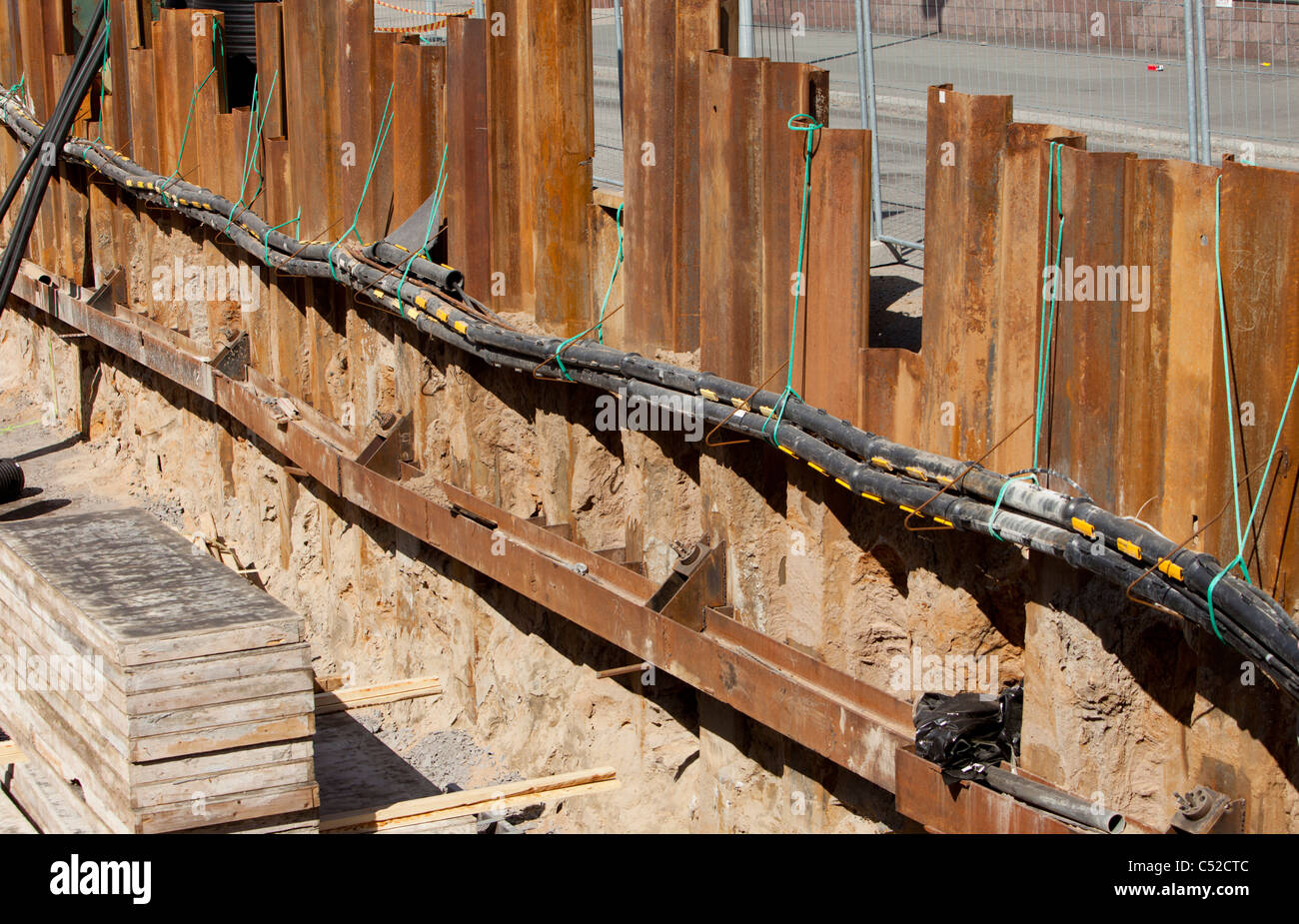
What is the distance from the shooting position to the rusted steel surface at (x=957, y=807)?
5668 mm

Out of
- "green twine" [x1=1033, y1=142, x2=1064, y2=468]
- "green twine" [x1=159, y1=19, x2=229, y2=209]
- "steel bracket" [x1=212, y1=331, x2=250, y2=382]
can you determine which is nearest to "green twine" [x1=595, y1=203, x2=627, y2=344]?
Result: "green twine" [x1=1033, y1=142, x2=1064, y2=468]

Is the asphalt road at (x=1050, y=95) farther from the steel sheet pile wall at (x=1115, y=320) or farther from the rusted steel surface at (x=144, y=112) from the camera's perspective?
the rusted steel surface at (x=144, y=112)

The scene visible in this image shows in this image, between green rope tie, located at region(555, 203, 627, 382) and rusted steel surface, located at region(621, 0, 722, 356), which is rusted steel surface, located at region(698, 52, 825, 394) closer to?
rusted steel surface, located at region(621, 0, 722, 356)

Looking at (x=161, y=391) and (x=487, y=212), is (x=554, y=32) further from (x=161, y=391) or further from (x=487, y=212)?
(x=161, y=391)

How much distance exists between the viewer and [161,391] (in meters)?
15.1

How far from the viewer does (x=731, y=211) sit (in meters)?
7.21

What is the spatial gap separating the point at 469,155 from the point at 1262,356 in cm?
535

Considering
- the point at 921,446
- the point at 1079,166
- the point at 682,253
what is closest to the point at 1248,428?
the point at 1079,166

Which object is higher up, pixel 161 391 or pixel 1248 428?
pixel 1248 428

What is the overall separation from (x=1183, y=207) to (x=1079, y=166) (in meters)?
0.42

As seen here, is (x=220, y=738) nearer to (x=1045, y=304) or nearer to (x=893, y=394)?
(x=893, y=394)

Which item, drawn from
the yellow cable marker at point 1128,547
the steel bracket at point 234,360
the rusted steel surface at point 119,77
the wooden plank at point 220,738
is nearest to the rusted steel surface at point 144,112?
the rusted steel surface at point 119,77

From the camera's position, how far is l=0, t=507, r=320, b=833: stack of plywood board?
732cm

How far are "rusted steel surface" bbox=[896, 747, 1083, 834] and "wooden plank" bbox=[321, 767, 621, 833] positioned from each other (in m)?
2.80
